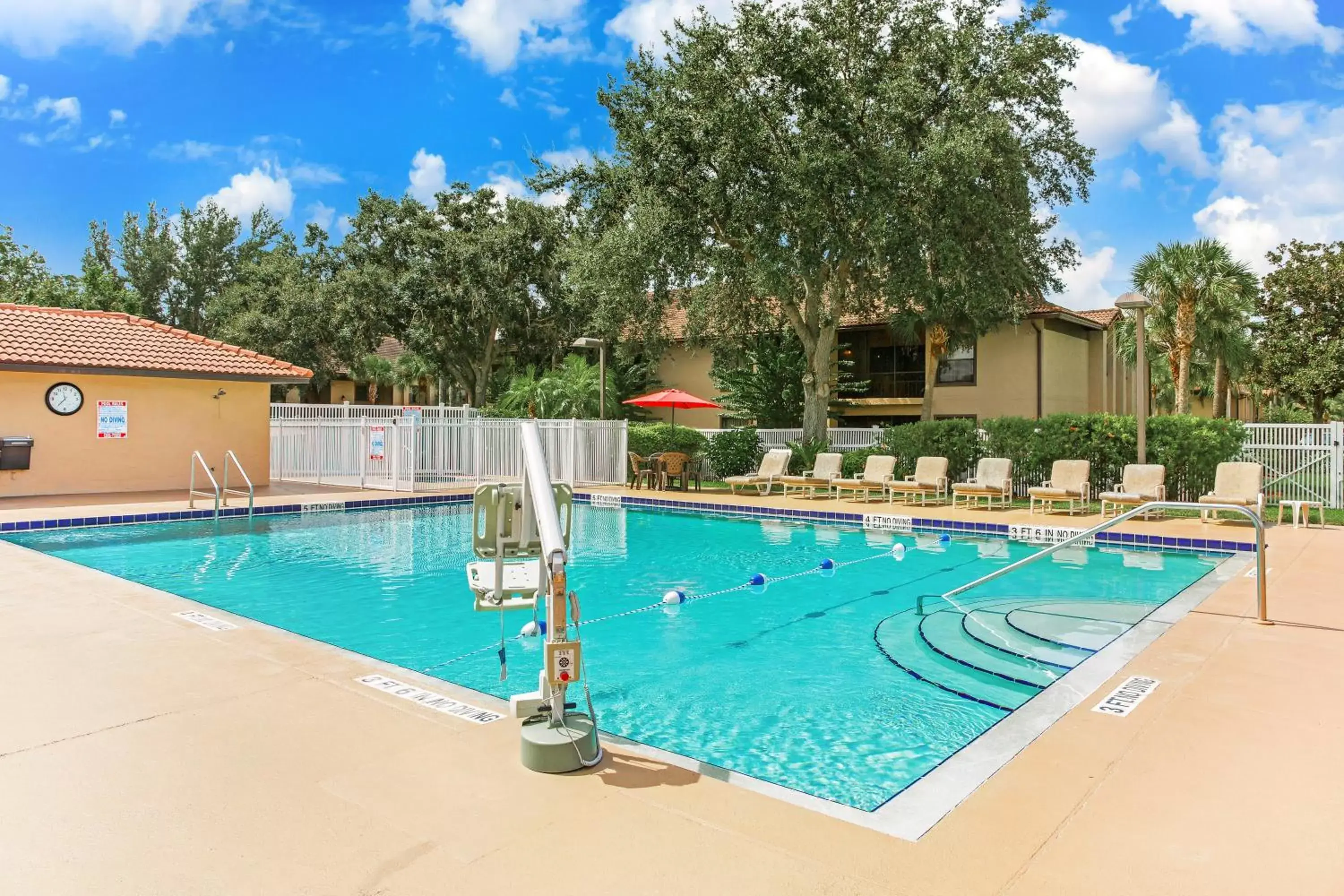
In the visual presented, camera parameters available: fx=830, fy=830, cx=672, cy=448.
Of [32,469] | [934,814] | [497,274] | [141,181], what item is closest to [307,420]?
[32,469]

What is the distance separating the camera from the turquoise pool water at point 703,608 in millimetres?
4762

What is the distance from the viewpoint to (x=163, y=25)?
72.5ft

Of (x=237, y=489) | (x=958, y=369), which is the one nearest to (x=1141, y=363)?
(x=958, y=369)

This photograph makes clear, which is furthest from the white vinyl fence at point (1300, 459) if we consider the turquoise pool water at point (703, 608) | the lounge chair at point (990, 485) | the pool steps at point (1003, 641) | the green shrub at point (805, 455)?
the pool steps at point (1003, 641)

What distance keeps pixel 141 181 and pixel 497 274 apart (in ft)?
99.0

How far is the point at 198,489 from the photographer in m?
17.0

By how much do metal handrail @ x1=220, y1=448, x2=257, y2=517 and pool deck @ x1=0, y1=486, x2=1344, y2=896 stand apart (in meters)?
9.51

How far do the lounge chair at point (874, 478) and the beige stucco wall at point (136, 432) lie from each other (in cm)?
1278

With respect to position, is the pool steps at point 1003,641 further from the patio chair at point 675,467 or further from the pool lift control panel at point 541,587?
the patio chair at point 675,467

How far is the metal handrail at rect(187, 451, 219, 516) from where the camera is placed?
13641 mm

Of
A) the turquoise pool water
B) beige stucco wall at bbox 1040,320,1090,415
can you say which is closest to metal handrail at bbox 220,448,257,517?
the turquoise pool water

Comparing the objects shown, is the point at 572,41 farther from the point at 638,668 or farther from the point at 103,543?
the point at 638,668

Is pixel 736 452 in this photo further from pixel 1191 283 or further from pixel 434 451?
pixel 1191 283

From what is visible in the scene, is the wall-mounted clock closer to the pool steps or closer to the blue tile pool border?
the blue tile pool border
